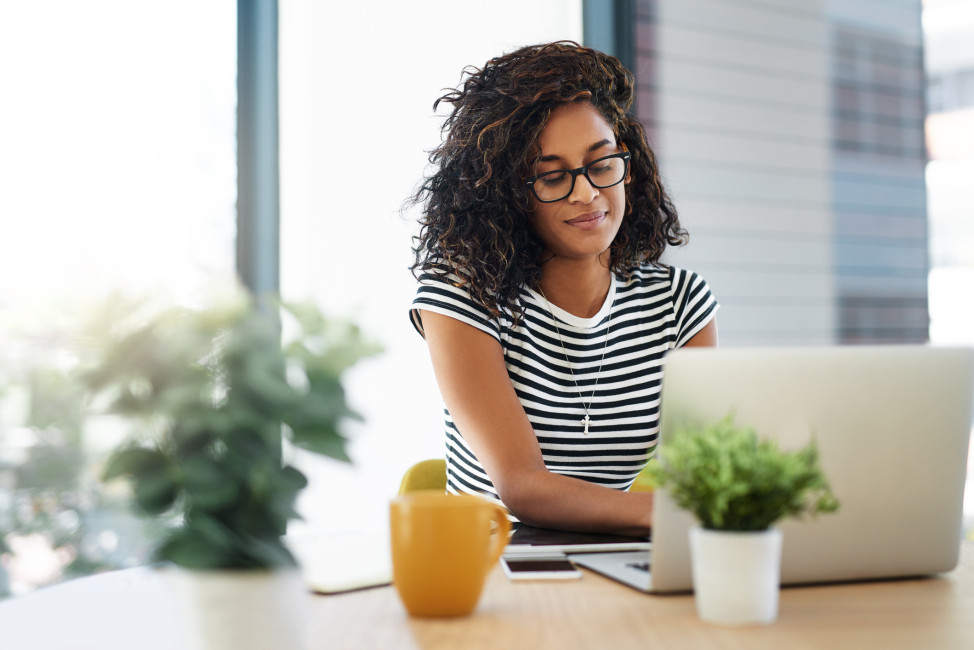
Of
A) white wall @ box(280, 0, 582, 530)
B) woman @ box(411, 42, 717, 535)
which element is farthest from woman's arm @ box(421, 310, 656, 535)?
white wall @ box(280, 0, 582, 530)

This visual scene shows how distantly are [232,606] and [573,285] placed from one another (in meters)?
1.36

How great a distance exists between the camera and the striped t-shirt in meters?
1.68

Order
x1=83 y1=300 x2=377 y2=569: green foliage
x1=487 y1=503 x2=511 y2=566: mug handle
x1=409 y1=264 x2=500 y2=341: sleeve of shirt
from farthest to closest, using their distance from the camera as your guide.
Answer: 1. x1=409 y1=264 x2=500 y2=341: sleeve of shirt
2. x1=487 y1=503 x2=511 y2=566: mug handle
3. x1=83 y1=300 x2=377 y2=569: green foliage

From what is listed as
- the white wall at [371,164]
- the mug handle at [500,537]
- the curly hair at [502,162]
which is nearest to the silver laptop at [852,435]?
the mug handle at [500,537]

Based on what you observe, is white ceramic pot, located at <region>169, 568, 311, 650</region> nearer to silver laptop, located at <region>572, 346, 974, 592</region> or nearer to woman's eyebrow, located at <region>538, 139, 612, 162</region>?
silver laptop, located at <region>572, 346, 974, 592</region>

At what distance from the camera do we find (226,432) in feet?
1.69

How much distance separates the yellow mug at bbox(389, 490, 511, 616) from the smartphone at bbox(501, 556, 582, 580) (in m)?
0.15

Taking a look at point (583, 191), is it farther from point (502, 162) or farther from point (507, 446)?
point (507, 446)

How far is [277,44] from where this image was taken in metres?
2.57

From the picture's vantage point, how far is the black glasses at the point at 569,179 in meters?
1.68

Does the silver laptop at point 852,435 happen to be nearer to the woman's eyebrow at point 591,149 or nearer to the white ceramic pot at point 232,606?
the white ceramic pot at point 232,606

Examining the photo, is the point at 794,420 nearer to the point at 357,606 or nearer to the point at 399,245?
the point at 357,606

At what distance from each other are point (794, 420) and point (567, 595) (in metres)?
0.29

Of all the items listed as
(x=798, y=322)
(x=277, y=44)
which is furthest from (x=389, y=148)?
(x=798, y=322)
